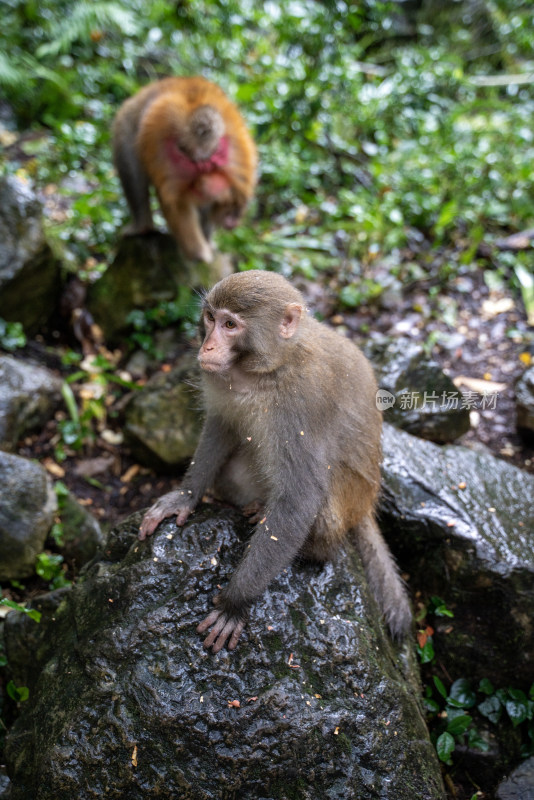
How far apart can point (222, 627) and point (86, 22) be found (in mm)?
9110

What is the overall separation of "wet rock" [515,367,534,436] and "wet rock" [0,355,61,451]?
3.88 m

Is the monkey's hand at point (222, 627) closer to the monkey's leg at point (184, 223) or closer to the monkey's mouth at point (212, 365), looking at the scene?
the monkey's mouth at point (212, 365)

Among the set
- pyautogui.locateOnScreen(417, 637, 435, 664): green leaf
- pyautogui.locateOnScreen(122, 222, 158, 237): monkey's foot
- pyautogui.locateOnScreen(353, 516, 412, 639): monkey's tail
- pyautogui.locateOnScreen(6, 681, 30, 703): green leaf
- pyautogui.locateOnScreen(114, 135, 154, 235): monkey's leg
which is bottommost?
pyautogui.locateOnScreen(417, 637, 435, 664): green leaf

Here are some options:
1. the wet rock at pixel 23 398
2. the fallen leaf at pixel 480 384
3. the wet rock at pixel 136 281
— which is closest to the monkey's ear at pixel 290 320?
the wet rock at pixel 23 398

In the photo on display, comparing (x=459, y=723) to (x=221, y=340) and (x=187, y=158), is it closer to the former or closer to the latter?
(x=221, y=340)

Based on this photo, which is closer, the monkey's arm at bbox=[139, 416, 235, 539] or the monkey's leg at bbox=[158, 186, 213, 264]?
the monkey's arm at bbox=[139, 416, 235, 539]

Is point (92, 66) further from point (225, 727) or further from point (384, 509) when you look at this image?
point (225, 727)

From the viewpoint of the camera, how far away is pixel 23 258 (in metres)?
6.02

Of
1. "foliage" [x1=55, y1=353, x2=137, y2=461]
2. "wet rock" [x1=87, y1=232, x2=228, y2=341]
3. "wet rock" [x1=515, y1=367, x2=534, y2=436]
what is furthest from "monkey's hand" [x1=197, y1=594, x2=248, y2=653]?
"wet rock" [x1=87, y1=232, x2=228, y2=341]

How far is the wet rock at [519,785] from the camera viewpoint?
11.0 feet

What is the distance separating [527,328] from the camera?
6461mm

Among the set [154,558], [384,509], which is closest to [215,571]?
[154,558]

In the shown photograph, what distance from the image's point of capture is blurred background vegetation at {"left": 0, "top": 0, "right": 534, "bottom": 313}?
7.27 meters

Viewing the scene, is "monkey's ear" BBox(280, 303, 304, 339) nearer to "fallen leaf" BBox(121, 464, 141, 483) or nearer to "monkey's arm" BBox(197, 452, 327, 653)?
"monkey's arm" BBox(197, 452, 327, 653)
